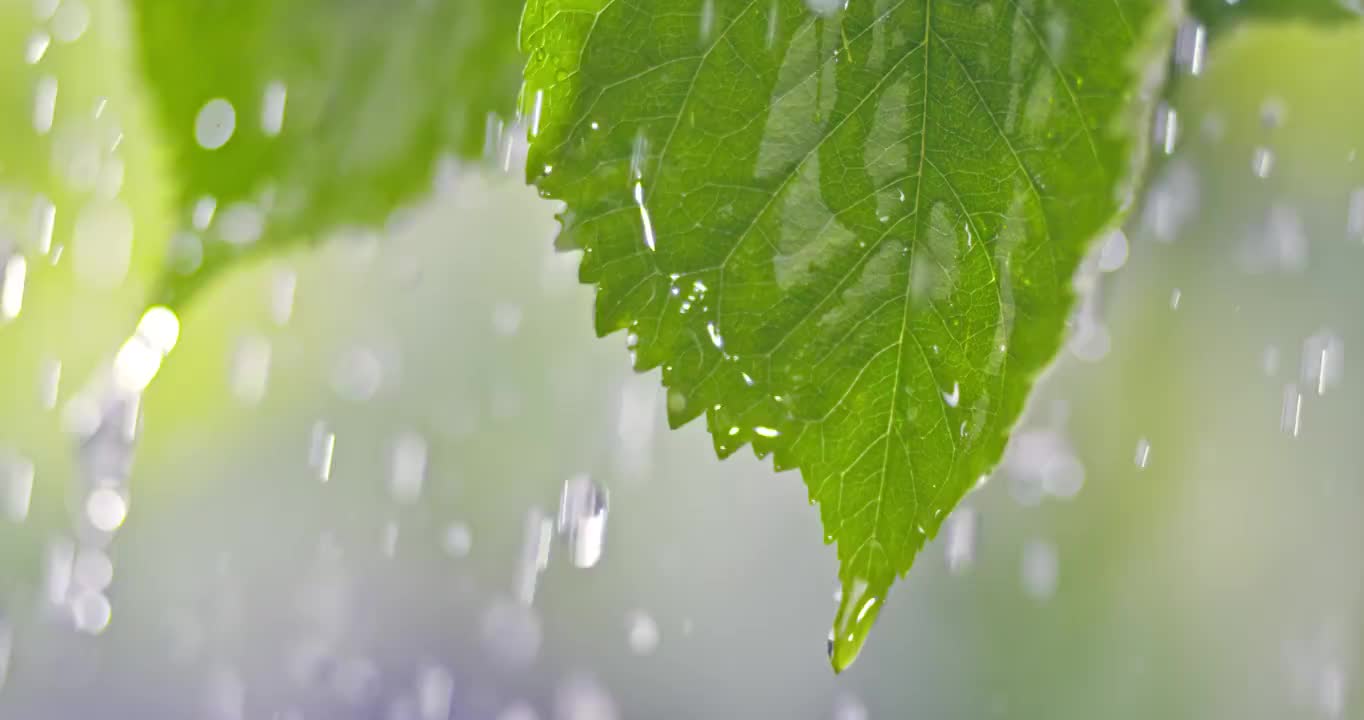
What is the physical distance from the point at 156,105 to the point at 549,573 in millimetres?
697

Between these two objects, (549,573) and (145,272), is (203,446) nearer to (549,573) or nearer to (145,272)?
(549,573)

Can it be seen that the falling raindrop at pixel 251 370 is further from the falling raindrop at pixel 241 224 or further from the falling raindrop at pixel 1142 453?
the falling raindrop at pixel 241 224

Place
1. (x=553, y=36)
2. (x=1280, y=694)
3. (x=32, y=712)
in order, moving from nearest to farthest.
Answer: (x=553, y=36) → (x=1280, y=694) → (x=32, y=712)

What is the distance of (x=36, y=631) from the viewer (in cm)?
85

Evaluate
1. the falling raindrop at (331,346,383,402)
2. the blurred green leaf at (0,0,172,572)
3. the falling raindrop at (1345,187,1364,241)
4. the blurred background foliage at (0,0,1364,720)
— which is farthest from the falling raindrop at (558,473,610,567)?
the falling raindrop at (1345,187,1364,241)

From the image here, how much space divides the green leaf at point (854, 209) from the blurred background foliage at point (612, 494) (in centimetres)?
33

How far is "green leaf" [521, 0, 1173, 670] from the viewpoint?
0.06 metres

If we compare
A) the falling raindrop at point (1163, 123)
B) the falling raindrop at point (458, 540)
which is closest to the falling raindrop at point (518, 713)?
the falling raindrop at point (458, 540)

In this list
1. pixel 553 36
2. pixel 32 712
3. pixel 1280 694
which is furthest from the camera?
pixel 32 712

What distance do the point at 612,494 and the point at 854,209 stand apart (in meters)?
0.70

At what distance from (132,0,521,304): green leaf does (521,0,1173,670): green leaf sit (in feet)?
0.14

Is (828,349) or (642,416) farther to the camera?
(642,416)

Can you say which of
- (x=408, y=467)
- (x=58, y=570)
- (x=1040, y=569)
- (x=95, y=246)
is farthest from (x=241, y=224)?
(x=58, y=570)

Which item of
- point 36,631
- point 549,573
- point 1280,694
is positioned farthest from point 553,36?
point 36,631
